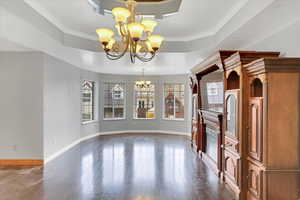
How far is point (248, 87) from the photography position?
3373mm

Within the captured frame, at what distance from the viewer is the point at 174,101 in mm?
10078

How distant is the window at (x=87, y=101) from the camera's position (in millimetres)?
8711

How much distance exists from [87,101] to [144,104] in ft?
8.56

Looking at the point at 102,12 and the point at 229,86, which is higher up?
the point at 102,12

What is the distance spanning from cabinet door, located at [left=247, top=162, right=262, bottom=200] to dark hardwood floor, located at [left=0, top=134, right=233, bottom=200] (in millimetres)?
438

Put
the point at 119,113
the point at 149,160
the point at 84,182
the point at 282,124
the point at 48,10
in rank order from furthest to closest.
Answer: the point at 119,113
the point at 149,160
the point at 84,182
the point at 48,10
the point at 282,124

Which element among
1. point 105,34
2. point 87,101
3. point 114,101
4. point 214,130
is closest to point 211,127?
point 214,130

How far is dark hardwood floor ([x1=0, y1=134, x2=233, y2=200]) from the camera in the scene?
3.61 metres

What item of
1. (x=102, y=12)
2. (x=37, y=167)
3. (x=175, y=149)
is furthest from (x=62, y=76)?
(x=175, y=149)

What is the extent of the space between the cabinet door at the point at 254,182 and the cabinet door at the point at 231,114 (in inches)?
21.5

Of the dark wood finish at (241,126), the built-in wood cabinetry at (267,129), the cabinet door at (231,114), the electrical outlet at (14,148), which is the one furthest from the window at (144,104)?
the built-in wood cabinetry at (267,129)

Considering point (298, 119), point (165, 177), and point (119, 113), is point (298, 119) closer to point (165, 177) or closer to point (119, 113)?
point (165, 177)

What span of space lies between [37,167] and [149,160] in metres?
2.58

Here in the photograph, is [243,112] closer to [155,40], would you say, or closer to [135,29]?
[155,40]
